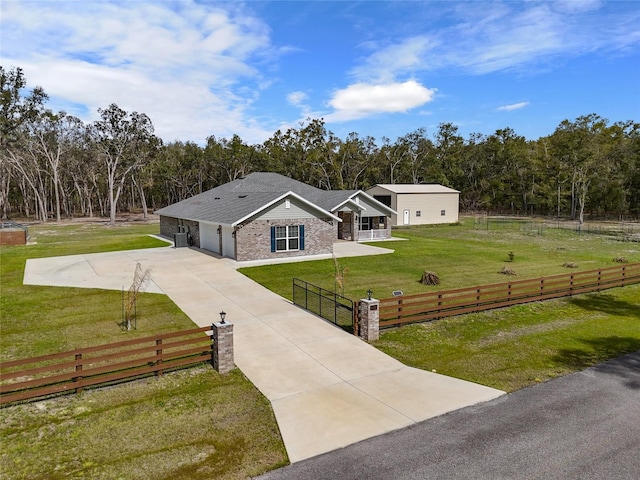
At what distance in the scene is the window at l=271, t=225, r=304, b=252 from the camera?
1100 inches

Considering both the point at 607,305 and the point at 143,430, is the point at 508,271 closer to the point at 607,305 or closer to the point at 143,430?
the point at 607,305

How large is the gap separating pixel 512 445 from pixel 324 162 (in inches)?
3045

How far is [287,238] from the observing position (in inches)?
1121

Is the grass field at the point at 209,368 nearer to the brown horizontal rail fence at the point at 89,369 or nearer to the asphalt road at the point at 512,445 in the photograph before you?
the brown horizontal rail fence at the point at 89,369

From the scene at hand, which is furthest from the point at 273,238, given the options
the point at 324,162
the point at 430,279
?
the point at 324,162

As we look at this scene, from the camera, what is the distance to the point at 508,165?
3339 inches

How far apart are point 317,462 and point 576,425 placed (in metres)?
5.41

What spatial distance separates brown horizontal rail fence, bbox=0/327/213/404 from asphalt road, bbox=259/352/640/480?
16.4ft

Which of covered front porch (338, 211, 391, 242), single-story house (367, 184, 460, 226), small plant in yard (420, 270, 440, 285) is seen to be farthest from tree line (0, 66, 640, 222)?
small plant in yard (420, 270, 440, 285)

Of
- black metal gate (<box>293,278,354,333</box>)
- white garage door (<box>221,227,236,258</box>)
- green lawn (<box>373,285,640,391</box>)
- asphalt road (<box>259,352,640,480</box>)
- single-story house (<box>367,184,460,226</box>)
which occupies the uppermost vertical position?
single-story house (<box>367,184,460,226</box>)

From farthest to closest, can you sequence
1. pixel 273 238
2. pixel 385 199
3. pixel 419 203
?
1. pixel 385 199
2. pixel 419 203
3. pixel 273 238

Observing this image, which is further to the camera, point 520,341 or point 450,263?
point 450,263

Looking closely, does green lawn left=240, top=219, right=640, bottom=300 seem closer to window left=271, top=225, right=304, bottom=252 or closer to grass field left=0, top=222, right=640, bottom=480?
grass field left=0, top=222, right=640, bottom=480

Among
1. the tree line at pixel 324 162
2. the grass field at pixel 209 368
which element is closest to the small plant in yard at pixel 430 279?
the grass field at pixel 209 368
